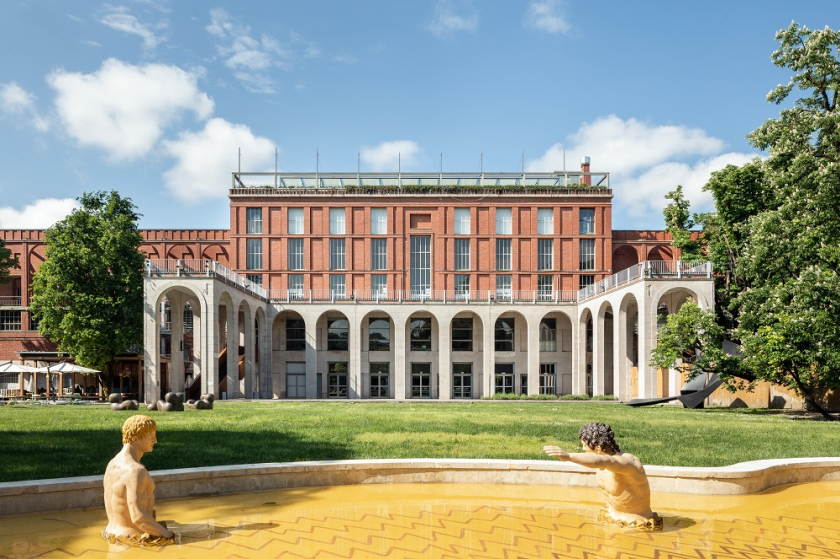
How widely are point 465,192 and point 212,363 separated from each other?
77.3 ft

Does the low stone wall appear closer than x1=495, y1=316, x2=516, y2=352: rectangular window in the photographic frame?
Yes

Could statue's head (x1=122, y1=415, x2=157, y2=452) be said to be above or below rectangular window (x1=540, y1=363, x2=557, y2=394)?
above

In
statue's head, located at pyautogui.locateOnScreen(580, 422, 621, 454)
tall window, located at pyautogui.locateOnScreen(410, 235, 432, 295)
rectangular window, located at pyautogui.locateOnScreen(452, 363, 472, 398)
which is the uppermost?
tall window, located at pyautogui.locateOnScreen(410, 235, 432, 295)

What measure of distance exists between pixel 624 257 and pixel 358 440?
40466 mm

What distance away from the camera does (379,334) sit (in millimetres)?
47250

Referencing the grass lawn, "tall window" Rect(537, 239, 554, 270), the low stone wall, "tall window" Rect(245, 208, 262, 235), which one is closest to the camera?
the low stone wall

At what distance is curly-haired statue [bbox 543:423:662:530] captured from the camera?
6.56 meters

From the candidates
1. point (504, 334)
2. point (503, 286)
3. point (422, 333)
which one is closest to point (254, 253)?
Result: point (422, 333)

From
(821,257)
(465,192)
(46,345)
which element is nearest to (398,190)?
(465,192)

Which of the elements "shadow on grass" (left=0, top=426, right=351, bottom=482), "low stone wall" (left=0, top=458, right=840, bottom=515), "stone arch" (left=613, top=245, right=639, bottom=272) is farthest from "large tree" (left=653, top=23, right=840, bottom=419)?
"stone arch" (left=613, top=245, right=639, bottom=272)

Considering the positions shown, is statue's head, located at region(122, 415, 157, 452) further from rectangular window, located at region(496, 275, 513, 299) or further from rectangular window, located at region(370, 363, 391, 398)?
rectangular window, located at region(496, 275, 513, 299)

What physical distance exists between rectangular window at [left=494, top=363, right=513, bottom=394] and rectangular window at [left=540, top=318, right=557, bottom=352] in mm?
2978

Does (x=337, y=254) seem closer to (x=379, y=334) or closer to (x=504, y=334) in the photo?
(x=379, y=334)

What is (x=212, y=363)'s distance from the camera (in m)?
31.8
